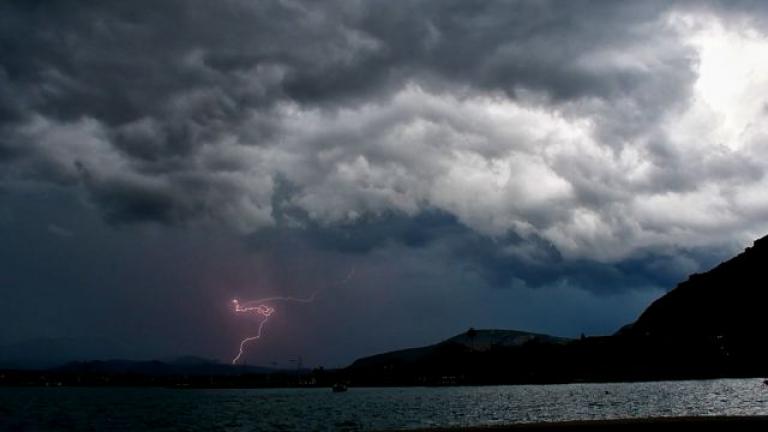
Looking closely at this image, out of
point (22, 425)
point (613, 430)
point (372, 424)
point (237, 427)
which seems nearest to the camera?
point (613, 430)

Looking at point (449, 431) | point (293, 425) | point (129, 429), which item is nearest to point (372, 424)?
point (293, 425)

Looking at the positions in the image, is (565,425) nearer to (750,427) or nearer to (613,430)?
(613,430)

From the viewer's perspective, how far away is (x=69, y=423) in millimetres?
105688

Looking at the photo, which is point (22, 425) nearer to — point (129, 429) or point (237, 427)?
point (129, 429)

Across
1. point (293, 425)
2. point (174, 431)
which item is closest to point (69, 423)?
point (174, 431)

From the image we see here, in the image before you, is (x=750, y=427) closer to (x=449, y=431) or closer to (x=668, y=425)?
(x=668, y=425)

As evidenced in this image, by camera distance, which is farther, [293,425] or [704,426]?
[293,425]

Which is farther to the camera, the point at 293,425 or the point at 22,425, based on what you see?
the point at 22,425

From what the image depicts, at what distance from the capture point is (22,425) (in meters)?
99.8

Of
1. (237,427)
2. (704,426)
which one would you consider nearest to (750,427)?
(704,426)

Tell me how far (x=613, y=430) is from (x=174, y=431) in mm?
80394

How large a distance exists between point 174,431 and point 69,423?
A: 30.2 meters

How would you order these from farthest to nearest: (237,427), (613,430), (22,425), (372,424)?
(22,425) → (237,427) → (372,424) → (613,430)

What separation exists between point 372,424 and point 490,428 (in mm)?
68080
